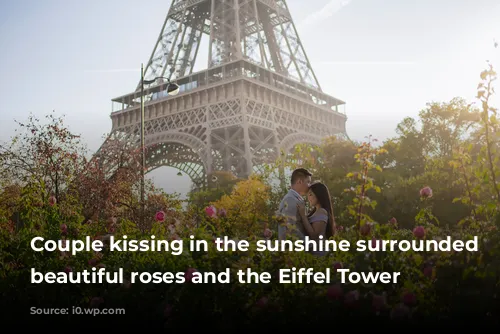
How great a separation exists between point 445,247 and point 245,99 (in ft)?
114

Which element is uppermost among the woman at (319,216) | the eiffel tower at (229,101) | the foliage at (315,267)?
the eiffel tower at (229,101)

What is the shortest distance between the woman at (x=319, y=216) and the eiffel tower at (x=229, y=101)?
28039mm

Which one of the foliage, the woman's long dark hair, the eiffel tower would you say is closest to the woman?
the woman's long dark hair

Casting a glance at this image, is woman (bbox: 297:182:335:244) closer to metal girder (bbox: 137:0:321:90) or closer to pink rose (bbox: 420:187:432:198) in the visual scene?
pink rose (bbox: 420:187:432:198)

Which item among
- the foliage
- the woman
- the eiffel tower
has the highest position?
the eiffel tower

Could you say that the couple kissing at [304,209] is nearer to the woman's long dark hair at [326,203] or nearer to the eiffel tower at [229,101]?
the woman's long dark hair at [326,203]

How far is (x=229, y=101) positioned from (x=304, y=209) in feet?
111

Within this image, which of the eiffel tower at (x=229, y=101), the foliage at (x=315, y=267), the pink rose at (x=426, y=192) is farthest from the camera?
the eiffel tower at (x=229, y=101)

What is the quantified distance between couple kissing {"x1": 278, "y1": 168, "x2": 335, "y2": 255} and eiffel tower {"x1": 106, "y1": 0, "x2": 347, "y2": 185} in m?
27.9

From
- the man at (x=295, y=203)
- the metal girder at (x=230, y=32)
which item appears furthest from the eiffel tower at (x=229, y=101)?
the man at (x=295, y=203)

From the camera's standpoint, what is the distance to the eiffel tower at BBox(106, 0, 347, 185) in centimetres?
3831

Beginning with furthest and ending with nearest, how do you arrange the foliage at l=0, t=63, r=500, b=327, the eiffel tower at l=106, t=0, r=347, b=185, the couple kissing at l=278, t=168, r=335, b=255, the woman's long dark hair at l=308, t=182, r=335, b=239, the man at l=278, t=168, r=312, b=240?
the eiffel tower at l=106, t=0, r=347, b=185 < the woman's long dark hair at l=308, t=182, r=335, b=239 < the couple kissing at l=278, t=168, r=335, b=255 < the man at l=278, t=168, r=312, b=240 < the foliage at l=0, t=63, r=500, b=327

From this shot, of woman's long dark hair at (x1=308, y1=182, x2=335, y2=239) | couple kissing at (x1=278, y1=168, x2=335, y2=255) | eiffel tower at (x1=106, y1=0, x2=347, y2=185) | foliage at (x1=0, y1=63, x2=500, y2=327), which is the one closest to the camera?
foliage at (x1=0, y1=63, x2=500, y2=327)

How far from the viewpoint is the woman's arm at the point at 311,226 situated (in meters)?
5.65
